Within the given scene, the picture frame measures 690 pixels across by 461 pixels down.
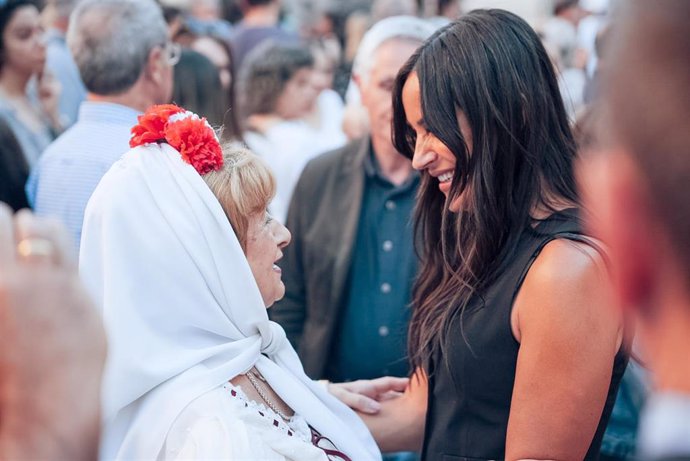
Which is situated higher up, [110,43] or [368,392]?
[110,43]

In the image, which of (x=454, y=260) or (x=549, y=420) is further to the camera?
(x=454, y=260)

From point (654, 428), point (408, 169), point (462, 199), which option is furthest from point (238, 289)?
point (408, 169)

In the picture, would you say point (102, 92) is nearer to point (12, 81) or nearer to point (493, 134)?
point (12, 81)

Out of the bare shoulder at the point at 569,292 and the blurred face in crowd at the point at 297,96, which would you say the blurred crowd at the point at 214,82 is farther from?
the bare shoulder at the point at 569,292

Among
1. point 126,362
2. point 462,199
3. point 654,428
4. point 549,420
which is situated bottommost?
point 549,420

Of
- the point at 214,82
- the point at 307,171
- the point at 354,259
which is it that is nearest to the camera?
the point at 354,259

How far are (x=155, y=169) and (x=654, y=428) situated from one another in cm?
154

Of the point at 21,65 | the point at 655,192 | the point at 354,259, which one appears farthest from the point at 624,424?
the point at 21,65

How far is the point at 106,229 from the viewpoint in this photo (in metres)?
2.21

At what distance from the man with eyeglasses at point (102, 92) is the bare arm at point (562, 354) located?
5.91 ft

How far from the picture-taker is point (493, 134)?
7.92ft

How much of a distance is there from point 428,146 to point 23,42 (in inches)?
112

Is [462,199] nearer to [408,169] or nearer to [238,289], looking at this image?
[238,289]

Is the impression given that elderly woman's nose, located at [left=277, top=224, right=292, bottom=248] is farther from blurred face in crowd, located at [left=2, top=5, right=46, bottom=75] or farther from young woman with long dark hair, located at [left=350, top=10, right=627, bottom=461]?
blurred face in crowd, located at [left=2, top=5, right=46, bottom=75]
